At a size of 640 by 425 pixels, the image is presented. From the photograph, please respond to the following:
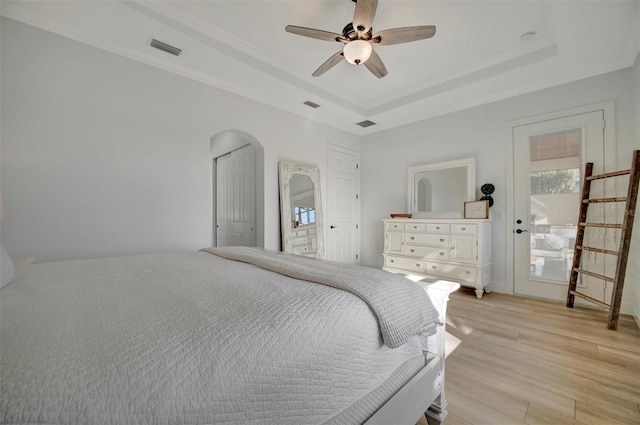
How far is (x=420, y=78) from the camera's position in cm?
348

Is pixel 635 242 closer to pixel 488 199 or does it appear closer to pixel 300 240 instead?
pixel 488 199

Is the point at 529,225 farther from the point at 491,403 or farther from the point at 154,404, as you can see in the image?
the point at 154,404

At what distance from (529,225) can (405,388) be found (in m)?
3.23

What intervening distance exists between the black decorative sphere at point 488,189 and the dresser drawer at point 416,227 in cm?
87

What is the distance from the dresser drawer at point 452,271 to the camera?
3.46 meters

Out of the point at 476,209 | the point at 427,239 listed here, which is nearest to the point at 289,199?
the point at 427,239

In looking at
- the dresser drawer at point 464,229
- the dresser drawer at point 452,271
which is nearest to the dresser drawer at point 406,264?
the dresser drawer at point 452,271

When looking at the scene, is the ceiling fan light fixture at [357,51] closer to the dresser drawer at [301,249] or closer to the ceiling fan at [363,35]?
the ceiling fan at [363,35]

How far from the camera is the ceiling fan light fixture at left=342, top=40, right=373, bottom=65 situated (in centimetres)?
221

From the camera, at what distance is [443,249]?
3.71m

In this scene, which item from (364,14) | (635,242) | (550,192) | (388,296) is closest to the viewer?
(388,296)

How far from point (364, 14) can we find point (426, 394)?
7.78 feet

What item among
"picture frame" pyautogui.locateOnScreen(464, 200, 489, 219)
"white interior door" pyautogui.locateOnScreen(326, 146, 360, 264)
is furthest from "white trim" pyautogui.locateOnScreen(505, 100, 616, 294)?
"white interior door" pyautogui.locateOnScreen(326, 146, 360, 264)

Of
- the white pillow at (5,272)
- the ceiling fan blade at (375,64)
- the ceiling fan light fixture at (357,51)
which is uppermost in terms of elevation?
the ceiling fan blade at (375,64)
